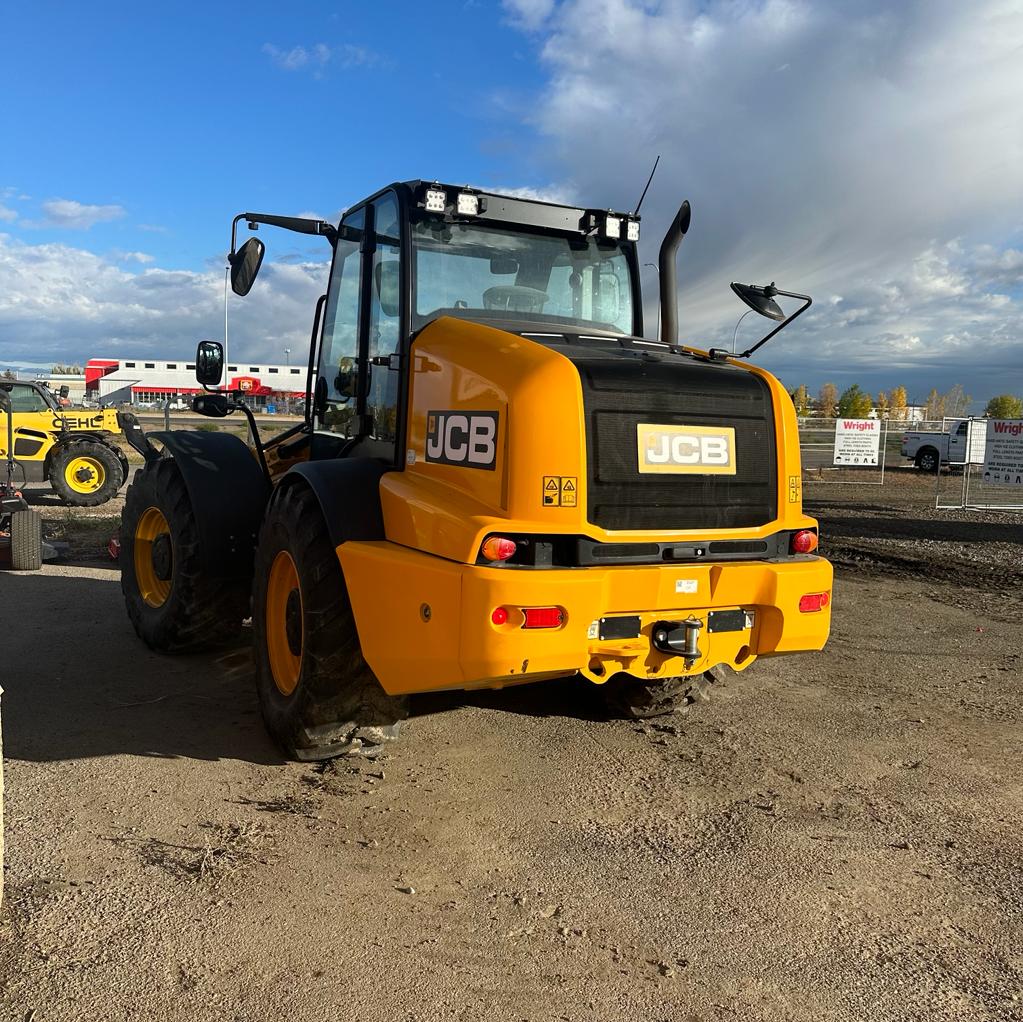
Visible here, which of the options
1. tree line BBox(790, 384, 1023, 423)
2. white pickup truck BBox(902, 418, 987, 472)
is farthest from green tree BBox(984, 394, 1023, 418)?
white pickup truck BBox(902, 418, 987, 472)

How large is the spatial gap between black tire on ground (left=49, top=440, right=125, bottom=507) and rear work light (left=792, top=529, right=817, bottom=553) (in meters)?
13.3

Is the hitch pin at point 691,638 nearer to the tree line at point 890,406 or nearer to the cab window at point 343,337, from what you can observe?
the cab window at point 343,337

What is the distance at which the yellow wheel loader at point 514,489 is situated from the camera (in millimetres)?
3520

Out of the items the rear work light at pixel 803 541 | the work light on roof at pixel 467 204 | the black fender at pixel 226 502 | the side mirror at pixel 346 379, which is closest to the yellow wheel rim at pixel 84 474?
the black fender at pixel 226 502

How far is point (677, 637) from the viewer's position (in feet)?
12.4

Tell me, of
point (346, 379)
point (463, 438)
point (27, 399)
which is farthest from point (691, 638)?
point (27, 399)

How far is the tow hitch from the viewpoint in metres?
3.76

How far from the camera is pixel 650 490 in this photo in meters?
3.81

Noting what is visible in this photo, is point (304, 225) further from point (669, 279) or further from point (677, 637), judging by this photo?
point (677, 637)

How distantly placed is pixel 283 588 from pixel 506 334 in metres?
1.81

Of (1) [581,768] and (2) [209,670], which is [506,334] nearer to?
(1) [581,768]

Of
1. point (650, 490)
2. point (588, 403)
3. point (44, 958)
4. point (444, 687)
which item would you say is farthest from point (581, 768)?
point (44, 958)

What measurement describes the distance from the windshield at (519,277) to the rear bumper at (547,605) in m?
1.40

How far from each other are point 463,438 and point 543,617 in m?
0.82
